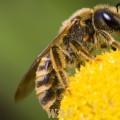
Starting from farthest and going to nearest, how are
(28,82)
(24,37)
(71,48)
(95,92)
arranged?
1. (24,37)
2. (28,82)
3. (71,48)
4. (95,92)

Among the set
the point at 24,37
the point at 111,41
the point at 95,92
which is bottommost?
the point at 95,92

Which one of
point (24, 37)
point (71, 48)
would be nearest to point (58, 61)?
point (71, 48)

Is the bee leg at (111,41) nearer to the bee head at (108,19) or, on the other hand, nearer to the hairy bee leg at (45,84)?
the bee head at (108,19)

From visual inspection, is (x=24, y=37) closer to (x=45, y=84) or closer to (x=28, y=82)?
(x=28, y=82)

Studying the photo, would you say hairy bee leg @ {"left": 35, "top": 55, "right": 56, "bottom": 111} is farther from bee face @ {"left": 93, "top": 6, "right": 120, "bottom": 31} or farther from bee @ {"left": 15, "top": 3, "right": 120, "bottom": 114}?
bee face @ {"left": 93, "top": 6, "right": 120, "bottom": 31}

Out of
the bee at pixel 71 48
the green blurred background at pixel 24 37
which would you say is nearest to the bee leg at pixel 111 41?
the bee at pixel 71 48

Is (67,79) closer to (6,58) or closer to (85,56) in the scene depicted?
(85,56)

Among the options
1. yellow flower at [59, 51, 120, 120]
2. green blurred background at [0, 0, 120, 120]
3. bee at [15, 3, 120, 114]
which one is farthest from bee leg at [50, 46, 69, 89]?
green blurred background at [0, 0, 120, 120]
